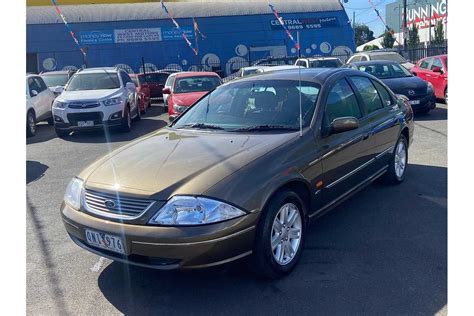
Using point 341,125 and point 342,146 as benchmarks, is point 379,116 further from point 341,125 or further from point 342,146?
point 341,125

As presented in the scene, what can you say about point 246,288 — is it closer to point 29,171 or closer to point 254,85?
point 254,85

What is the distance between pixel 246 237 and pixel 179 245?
1.59ft

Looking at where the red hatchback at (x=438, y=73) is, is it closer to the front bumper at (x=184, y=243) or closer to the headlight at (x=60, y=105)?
the headlight at (x=60, y=105)

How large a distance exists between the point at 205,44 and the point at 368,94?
1099 inches

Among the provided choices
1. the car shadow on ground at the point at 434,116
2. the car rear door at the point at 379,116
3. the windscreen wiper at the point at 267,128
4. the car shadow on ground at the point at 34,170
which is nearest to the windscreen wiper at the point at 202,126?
the windscreen wiper at the point at 267,128

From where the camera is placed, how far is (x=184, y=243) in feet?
9.82

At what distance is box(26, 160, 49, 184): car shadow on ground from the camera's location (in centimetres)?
719

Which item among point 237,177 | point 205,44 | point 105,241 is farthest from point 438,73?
point 205,44

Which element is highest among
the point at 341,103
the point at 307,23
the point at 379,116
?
the point at 307,23

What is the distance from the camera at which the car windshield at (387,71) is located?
39.1 ft

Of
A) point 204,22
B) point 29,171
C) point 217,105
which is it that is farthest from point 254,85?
point 204,22

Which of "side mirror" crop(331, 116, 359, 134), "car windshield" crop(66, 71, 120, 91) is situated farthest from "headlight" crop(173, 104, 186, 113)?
"side mirror" crop(331, 116, 359, 134)

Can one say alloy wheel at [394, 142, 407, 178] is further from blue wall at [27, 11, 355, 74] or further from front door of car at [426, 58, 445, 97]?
blue wall at [27, 11, 355, 74]

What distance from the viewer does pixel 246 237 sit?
3176 millimetres
